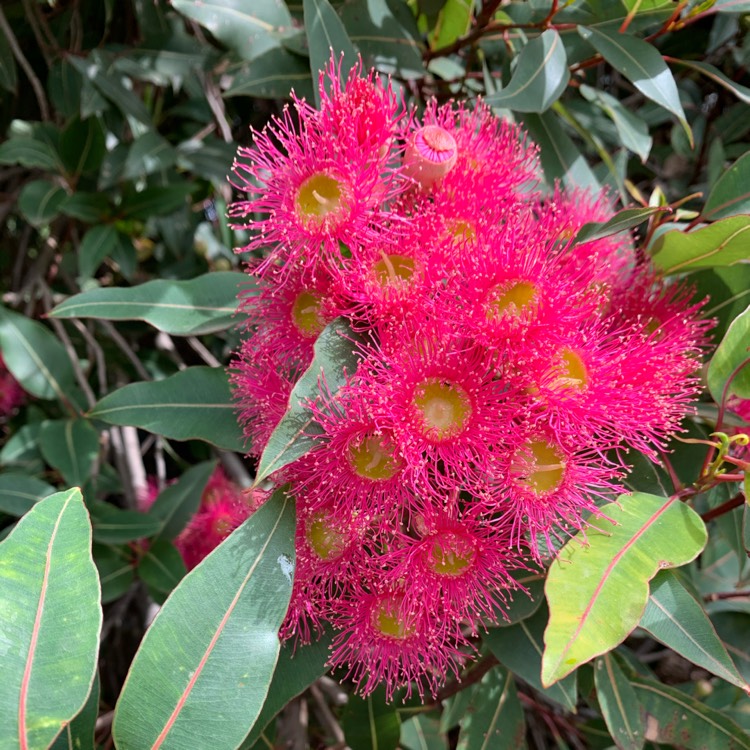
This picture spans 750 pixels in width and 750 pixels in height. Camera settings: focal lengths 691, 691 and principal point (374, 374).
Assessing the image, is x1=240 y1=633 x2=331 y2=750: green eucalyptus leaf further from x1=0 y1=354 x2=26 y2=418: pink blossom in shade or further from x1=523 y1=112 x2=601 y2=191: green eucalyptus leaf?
x1=0 y1=354 x2=26 y2=418: pink blossom in shade

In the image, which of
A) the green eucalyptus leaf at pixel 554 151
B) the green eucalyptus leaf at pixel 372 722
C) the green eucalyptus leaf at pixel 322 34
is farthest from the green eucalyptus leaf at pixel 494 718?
the green eucalyptus leaf at pixel 322 34

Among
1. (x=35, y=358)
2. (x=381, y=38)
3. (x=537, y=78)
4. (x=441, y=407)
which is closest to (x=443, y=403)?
(x=441, y=407)

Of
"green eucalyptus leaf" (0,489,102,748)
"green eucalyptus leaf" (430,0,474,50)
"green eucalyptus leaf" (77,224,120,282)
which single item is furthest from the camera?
"green eucalyptus leaf" (77,224,120,282)

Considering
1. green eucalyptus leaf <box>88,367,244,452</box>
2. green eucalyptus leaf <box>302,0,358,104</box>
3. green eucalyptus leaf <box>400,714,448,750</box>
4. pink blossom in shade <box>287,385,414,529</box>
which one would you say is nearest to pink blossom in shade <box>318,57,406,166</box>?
green eucalyptus leaf <box>302,0,358,104</box>

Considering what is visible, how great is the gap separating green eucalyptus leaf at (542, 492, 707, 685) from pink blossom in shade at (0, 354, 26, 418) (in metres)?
1.84

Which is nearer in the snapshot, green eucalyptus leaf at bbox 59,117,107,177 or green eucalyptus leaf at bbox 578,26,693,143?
green eucalyptus leaf at bbox 578,26,693,143

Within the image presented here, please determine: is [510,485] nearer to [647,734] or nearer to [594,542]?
[594,542]

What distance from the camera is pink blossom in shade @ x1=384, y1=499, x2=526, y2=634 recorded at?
926 mm

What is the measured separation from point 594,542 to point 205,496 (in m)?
1.16

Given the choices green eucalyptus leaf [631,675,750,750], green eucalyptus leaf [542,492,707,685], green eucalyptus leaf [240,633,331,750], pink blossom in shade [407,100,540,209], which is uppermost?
pink blossom in shade [407,100,540,209]

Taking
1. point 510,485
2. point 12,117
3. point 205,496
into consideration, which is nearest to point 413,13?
point 510,485

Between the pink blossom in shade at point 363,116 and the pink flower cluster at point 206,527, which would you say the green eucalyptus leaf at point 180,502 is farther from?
the pink blossom in shade at point 363,116

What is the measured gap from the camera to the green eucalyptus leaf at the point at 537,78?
3.56ft

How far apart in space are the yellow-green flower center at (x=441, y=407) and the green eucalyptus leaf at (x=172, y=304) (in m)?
0.39
